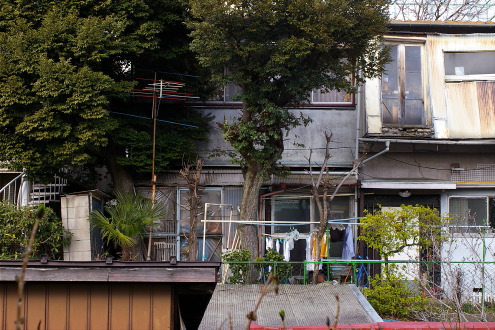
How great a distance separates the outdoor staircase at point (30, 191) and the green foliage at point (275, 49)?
5277mm

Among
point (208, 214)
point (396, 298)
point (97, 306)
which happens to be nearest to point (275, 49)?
point (208, 214)

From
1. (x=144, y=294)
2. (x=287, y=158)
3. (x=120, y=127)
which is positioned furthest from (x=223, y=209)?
(x=144, y=294)

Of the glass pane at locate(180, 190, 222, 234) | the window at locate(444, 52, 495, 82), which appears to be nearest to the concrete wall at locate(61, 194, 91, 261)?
the glass pane at locate(180, 190, 222, 234)

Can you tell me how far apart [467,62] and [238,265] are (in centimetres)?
886

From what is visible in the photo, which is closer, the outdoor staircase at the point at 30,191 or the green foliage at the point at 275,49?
the green foliage at the point at 275,49

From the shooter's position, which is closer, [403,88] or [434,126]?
Result: [434,126]

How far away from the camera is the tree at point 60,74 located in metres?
14.0

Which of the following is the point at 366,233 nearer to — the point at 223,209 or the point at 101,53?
the point at 223,209

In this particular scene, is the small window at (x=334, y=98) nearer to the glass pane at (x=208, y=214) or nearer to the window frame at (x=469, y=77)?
the window frame at (x=469, y=77)

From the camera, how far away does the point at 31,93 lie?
14352 mm

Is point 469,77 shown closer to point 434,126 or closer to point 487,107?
point 487,107

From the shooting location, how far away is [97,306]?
8789 millimetres

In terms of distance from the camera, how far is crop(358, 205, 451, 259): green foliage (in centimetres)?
1402

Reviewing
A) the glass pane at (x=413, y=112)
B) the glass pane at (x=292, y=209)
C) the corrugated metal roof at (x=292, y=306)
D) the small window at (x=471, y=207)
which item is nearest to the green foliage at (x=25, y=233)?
the corrugated metal roof at (x=292, y=306)
